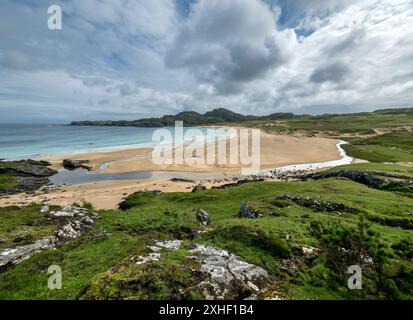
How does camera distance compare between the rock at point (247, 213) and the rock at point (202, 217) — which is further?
the rock at point (247, 213)

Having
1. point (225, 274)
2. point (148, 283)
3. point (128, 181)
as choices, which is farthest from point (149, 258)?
point (128, 181)

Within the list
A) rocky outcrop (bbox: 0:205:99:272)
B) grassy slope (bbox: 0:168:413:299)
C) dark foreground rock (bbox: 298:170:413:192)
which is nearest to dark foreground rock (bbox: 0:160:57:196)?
rocky outcrop (bbox: 0:205:99:272)

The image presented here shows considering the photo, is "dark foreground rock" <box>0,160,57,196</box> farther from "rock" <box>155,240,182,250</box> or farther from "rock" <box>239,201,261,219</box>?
"rock" <box>155,240,182,250</box>

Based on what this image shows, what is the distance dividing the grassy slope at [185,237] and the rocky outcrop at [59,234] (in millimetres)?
1079

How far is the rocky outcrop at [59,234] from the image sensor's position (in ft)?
43.5

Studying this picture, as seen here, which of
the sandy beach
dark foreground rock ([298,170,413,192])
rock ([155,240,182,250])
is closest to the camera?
rock ([155,240,182,250])

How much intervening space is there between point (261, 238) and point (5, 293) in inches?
520

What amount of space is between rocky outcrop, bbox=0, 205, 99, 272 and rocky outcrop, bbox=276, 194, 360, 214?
21.0 metres

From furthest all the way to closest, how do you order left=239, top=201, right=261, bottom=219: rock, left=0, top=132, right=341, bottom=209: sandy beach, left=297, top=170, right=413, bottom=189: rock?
left=0, top=132, right=341, bottom=209: sandy beach < left=297, top=170, right=413, bottom=189: rock < left=239, top=201, right=261, bottom=219: rock

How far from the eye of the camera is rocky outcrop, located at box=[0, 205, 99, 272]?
13250 millimetres

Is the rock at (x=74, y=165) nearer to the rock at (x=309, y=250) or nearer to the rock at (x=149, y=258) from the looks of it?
the rock at (x=149, y=258)

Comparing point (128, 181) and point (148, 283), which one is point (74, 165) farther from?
point (148, 283)

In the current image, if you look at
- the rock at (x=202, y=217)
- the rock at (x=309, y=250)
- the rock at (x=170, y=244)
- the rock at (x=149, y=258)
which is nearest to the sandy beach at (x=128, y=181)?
the rock at (x=202, y=217)
